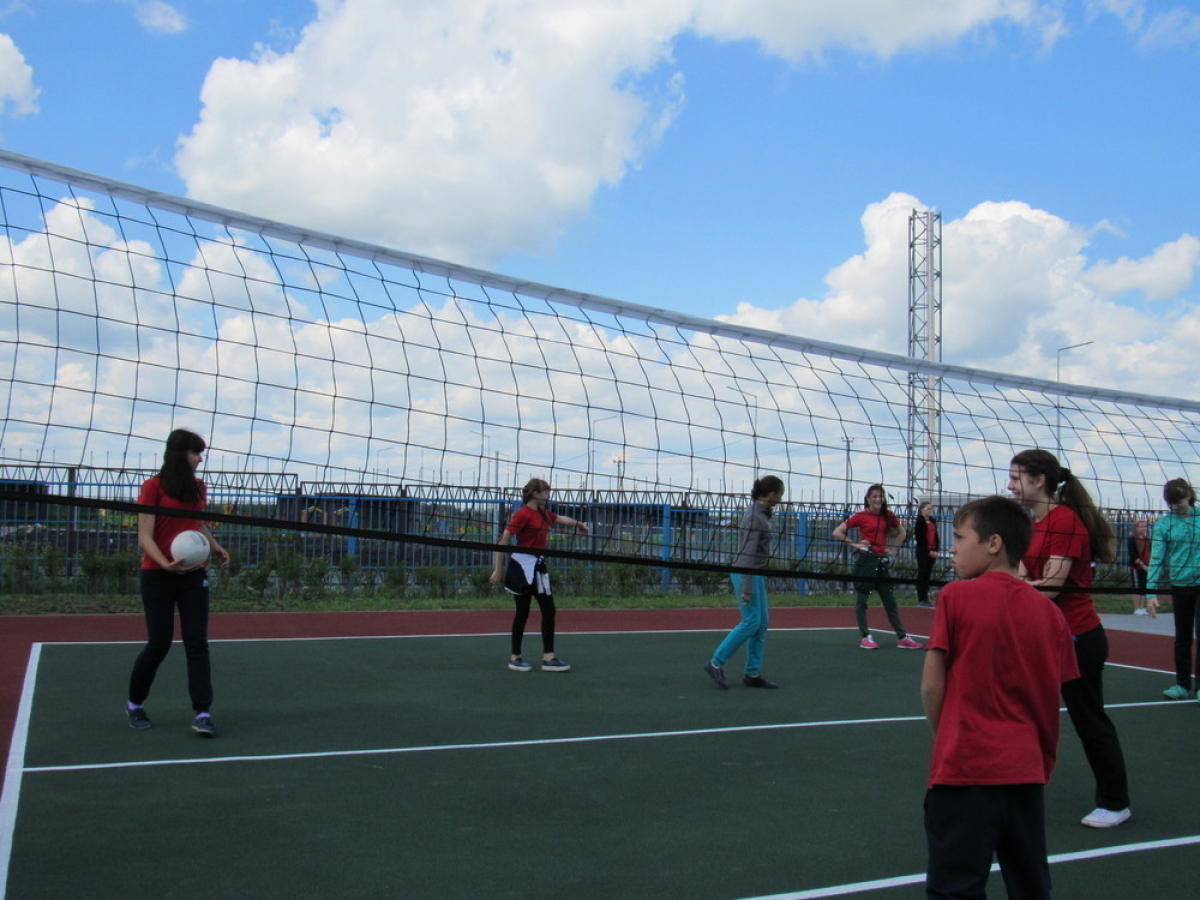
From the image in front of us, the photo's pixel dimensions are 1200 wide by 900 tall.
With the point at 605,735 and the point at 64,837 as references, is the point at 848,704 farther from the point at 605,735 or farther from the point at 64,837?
the point at 64,837

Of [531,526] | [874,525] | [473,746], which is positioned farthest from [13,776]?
[874,525]

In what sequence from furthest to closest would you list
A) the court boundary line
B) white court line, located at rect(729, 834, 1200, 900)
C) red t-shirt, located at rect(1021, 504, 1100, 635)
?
the court boundary line, red t-shirt, located at rect(1021, 504, 1100, 635), white court line, located at rect(729, 834, 1200, 900)

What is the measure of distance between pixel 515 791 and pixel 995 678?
295 centimetres

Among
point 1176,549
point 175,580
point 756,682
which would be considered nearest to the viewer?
point 175,580

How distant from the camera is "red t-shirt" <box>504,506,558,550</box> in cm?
843

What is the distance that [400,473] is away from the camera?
487cm

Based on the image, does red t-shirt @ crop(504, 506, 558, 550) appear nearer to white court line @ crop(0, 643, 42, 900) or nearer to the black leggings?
the black leggings

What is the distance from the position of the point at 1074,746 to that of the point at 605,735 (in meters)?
2.92

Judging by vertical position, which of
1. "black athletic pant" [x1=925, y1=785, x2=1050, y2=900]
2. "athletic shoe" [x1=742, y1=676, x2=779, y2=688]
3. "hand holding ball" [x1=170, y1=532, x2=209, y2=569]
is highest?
"hand holding ball" [x1=170, y1=532, x2=209, y2=569]

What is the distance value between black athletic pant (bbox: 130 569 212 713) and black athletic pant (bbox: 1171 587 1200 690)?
23.0ft

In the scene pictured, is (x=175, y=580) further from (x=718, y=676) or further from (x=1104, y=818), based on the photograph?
(x=1104, y=818)

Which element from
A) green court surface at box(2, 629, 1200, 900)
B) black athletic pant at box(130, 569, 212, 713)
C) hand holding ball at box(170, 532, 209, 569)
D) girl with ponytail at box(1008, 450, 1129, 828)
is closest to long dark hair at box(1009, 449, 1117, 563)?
girl with ponytail at box(1008, 450, 1129, 828)

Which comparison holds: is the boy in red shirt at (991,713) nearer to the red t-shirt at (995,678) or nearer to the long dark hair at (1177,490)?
the red t-shirt at (995,678)

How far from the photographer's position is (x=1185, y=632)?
8484mm
